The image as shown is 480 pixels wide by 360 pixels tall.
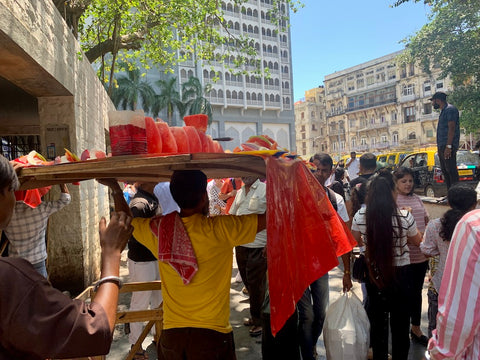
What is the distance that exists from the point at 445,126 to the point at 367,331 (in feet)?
15.1

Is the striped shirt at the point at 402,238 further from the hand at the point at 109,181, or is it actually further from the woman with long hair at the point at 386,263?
the hand at the point at 109,181

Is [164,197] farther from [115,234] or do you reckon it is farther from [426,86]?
[426,86]

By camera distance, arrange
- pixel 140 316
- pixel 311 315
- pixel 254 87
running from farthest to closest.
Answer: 1. pixel 254 87
2. pixel 311 315
3. pixel 140 316

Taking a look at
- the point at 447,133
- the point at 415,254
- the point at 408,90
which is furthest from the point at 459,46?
the point at 408,90

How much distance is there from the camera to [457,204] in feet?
8.98

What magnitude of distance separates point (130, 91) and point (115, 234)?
1402 inches

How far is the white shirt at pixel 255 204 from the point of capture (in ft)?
13.3

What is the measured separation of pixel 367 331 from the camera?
288 cm

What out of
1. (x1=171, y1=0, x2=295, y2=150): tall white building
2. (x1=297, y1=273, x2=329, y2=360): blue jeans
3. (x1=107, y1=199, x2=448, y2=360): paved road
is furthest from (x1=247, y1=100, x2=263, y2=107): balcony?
(x1=297, y1=273, x2=329, y2=360): blue jeans

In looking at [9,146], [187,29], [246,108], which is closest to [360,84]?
[246,108]

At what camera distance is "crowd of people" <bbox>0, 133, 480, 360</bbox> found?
1027 mm

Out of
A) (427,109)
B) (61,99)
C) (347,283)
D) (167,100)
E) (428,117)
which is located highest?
(167,100)

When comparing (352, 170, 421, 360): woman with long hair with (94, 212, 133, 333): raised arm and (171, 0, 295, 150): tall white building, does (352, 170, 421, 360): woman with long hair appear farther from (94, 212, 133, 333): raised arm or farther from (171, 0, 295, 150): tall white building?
(171, 0, 295, 150): tall white building

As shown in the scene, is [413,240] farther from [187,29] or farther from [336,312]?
[187,29]
